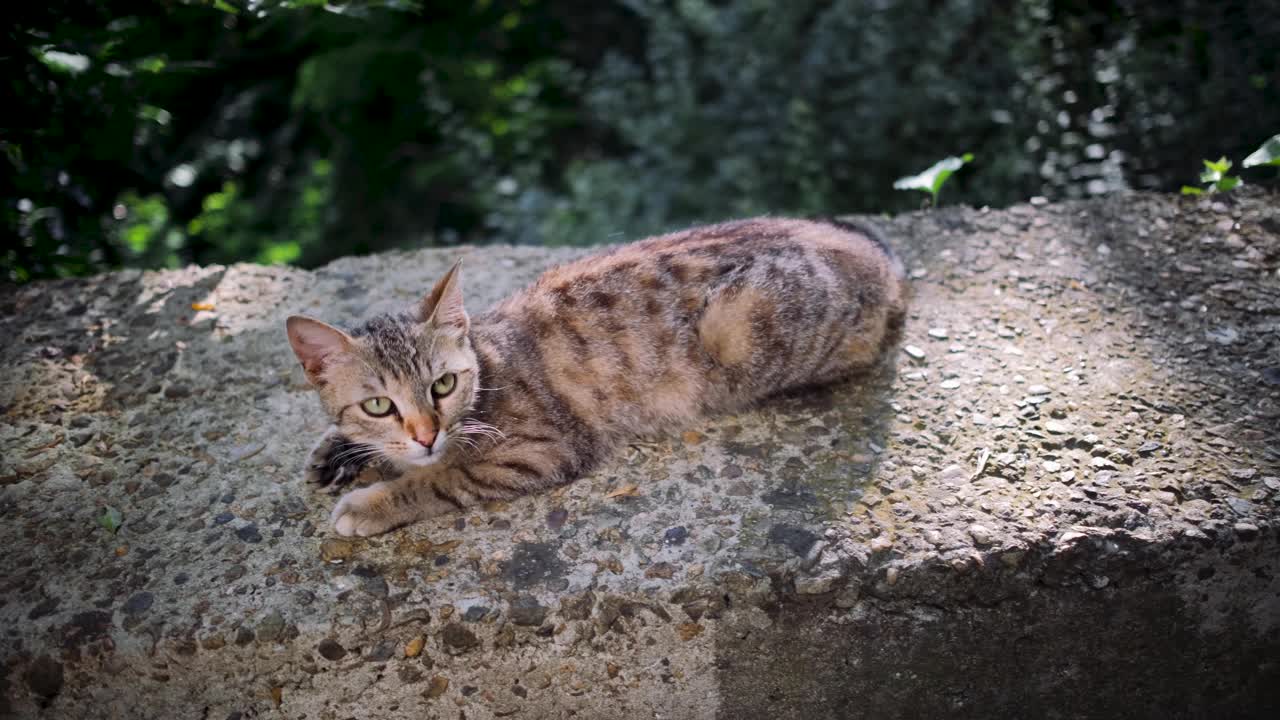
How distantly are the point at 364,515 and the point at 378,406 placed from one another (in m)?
0.28

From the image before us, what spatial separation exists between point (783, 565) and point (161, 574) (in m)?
1.57

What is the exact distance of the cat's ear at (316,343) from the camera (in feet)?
7.93

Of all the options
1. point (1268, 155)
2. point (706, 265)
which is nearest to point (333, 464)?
point (706, 265)

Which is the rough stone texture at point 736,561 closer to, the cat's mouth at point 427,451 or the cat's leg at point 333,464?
the cat's leg at point 333,464

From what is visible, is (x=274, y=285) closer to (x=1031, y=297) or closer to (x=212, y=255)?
(x=212, y=255)

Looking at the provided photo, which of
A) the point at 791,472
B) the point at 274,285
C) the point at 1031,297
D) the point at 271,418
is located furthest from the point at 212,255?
the point at 1031,297

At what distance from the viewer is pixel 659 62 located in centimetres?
525

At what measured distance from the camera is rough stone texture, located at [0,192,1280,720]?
7.75 ft

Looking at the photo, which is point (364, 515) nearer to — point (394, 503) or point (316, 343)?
point (394, 503)

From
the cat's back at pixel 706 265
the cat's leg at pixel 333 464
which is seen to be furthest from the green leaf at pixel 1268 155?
the cat's leg at pixel 333 464

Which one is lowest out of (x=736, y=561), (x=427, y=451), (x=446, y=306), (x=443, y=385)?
(x=736, y=561)

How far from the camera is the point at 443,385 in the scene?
2.60 metres

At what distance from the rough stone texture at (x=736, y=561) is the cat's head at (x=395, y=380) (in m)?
0.25

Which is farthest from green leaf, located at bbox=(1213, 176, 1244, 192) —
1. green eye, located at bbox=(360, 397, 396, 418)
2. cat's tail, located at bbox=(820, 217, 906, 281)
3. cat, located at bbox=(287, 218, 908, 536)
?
green eye, located at bbox=(360, 397, 396, 418)
